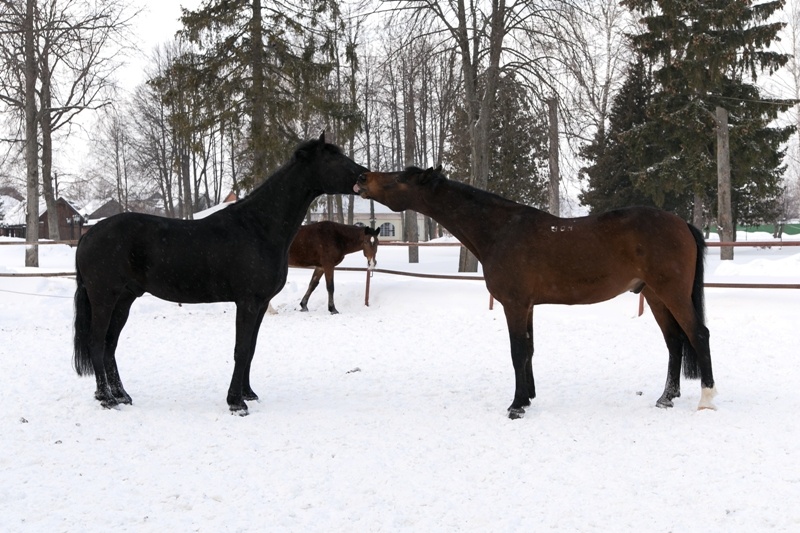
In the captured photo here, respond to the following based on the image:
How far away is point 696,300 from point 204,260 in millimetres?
3841

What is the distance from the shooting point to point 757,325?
7805 mm

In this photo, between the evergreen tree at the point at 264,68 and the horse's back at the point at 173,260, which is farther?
the evergreen tree at the point at 264,68

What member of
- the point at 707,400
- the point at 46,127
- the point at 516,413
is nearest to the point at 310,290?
the point at 516,413

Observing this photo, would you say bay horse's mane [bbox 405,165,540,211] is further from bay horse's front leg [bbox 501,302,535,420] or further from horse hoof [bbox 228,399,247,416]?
horse hoof [bbox 228,399,247,416]

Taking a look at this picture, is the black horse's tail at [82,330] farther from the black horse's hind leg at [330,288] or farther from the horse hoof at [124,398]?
the black horse's hind leg at [330,288]

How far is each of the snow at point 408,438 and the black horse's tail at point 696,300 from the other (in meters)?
0.34

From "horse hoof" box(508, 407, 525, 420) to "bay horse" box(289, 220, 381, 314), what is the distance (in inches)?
247

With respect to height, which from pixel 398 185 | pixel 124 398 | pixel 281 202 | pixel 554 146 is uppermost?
pixel 554 146

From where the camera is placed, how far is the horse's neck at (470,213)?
16.3 feet

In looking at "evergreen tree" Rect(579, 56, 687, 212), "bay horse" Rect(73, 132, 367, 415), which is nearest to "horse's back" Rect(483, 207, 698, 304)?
"bay horse" Rect(73, 132, 367, 415)

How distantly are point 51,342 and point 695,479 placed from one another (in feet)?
24.8

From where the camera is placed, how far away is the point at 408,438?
4.07m

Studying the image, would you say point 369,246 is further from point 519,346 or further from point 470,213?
point 519,346

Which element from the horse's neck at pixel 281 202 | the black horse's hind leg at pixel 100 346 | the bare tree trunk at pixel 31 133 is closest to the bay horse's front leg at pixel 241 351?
the horse's neck at pixel 281 202
